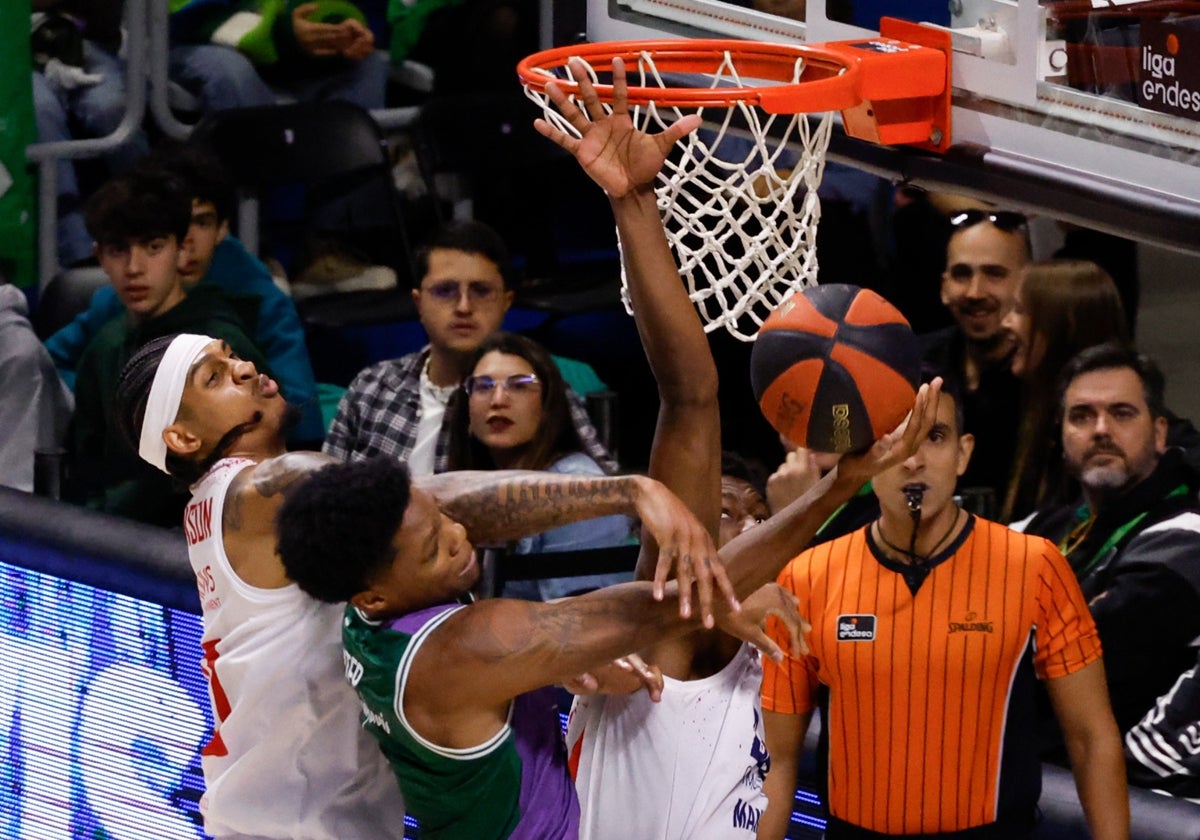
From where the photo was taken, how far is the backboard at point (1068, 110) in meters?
3.25

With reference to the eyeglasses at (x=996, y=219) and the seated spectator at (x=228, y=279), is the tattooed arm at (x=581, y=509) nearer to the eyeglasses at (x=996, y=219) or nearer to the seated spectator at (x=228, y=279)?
the eyeglasses at (x=996, y=219)

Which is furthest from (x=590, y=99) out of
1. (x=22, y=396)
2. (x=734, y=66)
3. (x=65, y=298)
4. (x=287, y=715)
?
(x=65, y=298)

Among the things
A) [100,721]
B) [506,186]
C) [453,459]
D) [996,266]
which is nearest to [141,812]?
[100,721]

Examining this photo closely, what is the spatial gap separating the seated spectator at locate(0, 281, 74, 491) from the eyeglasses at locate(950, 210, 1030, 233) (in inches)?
116

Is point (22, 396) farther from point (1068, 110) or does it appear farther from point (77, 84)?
point (1068, 110)

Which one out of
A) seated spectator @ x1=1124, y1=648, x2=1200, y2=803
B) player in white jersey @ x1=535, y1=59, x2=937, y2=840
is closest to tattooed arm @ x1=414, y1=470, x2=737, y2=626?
player in white jersey @ x1=535, y1=59, x2=937, y2=840

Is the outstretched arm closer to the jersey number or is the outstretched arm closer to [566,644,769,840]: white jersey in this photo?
[566,644,769,840]: white jersey

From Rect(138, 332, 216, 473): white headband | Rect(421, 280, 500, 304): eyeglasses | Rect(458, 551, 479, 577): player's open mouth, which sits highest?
Rect(138, 332, 216, 473): white headband

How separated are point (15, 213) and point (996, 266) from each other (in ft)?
11.4

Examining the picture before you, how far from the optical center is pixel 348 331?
7047mm

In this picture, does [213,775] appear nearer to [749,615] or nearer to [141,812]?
[141,812]

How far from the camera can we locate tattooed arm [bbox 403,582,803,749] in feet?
10.1

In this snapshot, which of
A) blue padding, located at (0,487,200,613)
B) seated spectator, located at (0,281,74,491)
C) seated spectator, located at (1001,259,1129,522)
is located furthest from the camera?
seated spectator, located at (0,281,74,491)

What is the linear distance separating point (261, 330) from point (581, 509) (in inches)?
120
